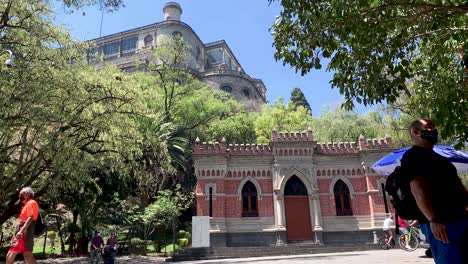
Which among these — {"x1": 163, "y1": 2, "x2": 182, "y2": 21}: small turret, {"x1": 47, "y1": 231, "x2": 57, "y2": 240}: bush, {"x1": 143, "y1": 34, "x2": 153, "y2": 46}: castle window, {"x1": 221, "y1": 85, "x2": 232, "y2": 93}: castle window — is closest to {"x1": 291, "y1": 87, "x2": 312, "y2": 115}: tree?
{"x1": 221, "y1": 85, "x2": 232, "y2": 93}: castle window

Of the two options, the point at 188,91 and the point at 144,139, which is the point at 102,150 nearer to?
the point at 144,139

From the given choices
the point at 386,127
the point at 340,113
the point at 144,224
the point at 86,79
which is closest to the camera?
the point at 86,79

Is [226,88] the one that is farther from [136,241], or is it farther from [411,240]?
[411,240]

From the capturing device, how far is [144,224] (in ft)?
66.6

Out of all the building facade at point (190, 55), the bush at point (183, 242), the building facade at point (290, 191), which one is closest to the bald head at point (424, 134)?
the building facade at point (290, 191)

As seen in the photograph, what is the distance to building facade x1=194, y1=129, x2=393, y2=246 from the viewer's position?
21.9 m

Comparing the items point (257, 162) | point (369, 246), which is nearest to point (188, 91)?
point (257, 162)

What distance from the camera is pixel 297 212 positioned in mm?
22328

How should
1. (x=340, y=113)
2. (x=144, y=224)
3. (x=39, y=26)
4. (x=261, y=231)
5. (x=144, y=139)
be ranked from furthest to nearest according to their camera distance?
(x=340, y=113)
(x=261, y=231)
(x=144, y=224)
(x=144, y=139)
(x=39, y=26)

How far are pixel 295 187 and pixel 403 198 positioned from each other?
19.3 metres

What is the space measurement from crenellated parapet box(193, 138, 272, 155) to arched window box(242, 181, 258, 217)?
192cm

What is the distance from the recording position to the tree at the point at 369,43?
6.53 m

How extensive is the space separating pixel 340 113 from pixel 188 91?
1538 centimetres

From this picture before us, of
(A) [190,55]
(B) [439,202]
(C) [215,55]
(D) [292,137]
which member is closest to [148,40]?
(A) [190,55]
